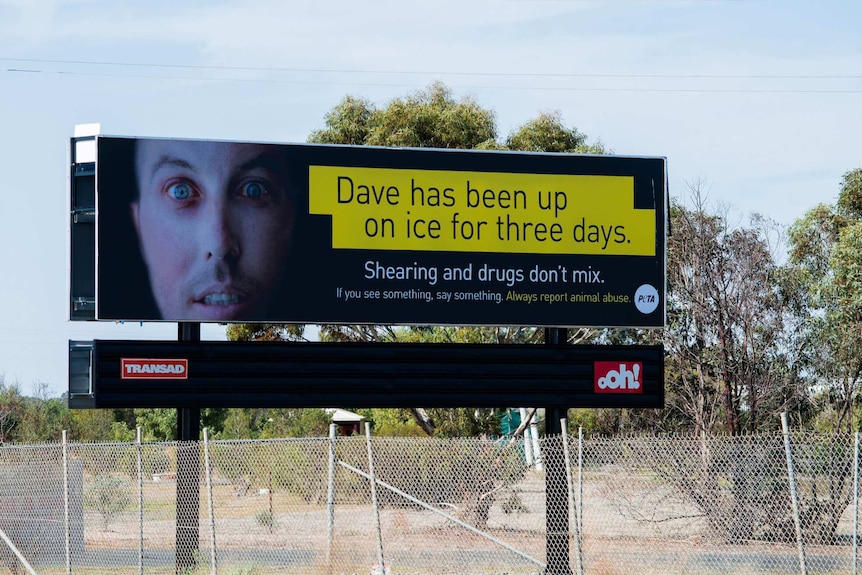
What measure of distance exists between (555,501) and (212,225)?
5440 mm

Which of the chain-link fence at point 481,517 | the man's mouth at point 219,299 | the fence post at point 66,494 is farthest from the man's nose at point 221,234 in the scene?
the fence post at point 66,494

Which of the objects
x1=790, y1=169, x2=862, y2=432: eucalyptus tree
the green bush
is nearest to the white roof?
the green bush

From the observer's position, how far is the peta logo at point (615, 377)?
48.0ft

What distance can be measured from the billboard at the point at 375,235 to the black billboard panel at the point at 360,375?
0.43 meters

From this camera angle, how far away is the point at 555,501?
14.2m

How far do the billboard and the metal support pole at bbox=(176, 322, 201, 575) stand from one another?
953 millimetres

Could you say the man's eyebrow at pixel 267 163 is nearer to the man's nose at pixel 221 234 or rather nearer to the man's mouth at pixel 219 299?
the man's nose at pixel 221 234

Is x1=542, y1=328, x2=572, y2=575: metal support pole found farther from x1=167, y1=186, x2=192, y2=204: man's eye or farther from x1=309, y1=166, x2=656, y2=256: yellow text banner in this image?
x1=167, y1=186, x2=192, y2=204: man's eye


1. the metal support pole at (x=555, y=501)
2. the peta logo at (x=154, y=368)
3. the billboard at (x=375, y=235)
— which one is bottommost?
the metal support pole at (x=555, y=501)

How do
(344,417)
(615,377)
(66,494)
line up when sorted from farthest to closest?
(344,417) → (615,377) → (66,494)

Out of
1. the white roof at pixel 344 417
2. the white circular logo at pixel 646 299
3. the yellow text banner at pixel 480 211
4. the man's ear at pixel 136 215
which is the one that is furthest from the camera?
the white roof at pixel 344 417

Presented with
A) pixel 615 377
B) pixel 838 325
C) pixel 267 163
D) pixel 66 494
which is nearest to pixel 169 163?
pixel 267 163

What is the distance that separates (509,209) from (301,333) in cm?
1104

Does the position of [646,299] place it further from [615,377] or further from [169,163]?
[169,163]
